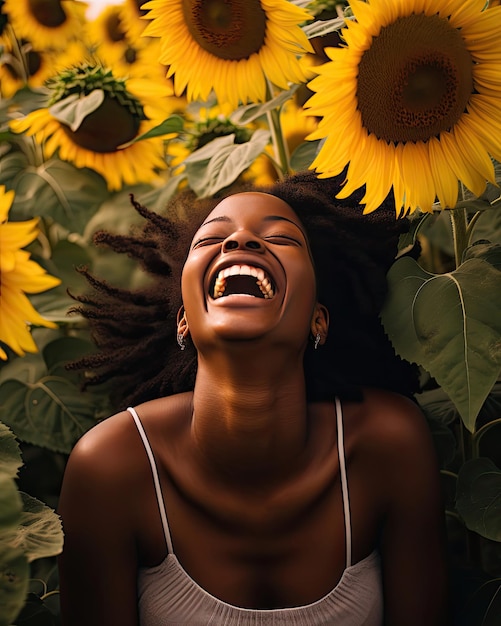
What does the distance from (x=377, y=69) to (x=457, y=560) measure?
25.0 inches

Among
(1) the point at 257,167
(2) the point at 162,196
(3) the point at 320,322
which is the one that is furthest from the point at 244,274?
(1) the point at 257,167

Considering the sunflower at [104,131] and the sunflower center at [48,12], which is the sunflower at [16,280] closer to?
the sunflower at [104,131]

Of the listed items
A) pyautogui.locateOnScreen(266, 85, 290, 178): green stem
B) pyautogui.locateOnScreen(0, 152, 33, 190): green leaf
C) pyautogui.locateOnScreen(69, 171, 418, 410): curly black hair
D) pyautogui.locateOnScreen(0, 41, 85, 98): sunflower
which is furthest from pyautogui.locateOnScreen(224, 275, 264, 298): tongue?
pyautogui.locateOnScreen(0, 41, 85, 98): sunflower

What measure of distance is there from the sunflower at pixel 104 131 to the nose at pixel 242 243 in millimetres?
389

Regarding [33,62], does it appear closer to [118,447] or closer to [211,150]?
[211,150]

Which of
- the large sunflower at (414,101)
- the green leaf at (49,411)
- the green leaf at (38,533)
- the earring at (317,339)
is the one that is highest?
the large sunflower at (414,101)

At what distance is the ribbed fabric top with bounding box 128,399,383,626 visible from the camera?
0.89 meters

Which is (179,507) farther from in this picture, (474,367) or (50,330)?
(50,330)

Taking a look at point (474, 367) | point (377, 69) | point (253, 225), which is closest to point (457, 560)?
point (474, 367)

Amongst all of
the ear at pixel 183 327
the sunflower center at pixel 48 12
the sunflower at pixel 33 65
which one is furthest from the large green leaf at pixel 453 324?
the sunflower center at pixel 48 12

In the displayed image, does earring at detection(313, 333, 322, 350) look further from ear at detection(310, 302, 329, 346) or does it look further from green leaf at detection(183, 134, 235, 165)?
green leaf at detection(183, 134, 235, 165)

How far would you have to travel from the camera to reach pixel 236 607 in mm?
896

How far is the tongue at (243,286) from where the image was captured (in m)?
0.91

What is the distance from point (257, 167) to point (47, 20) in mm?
490
